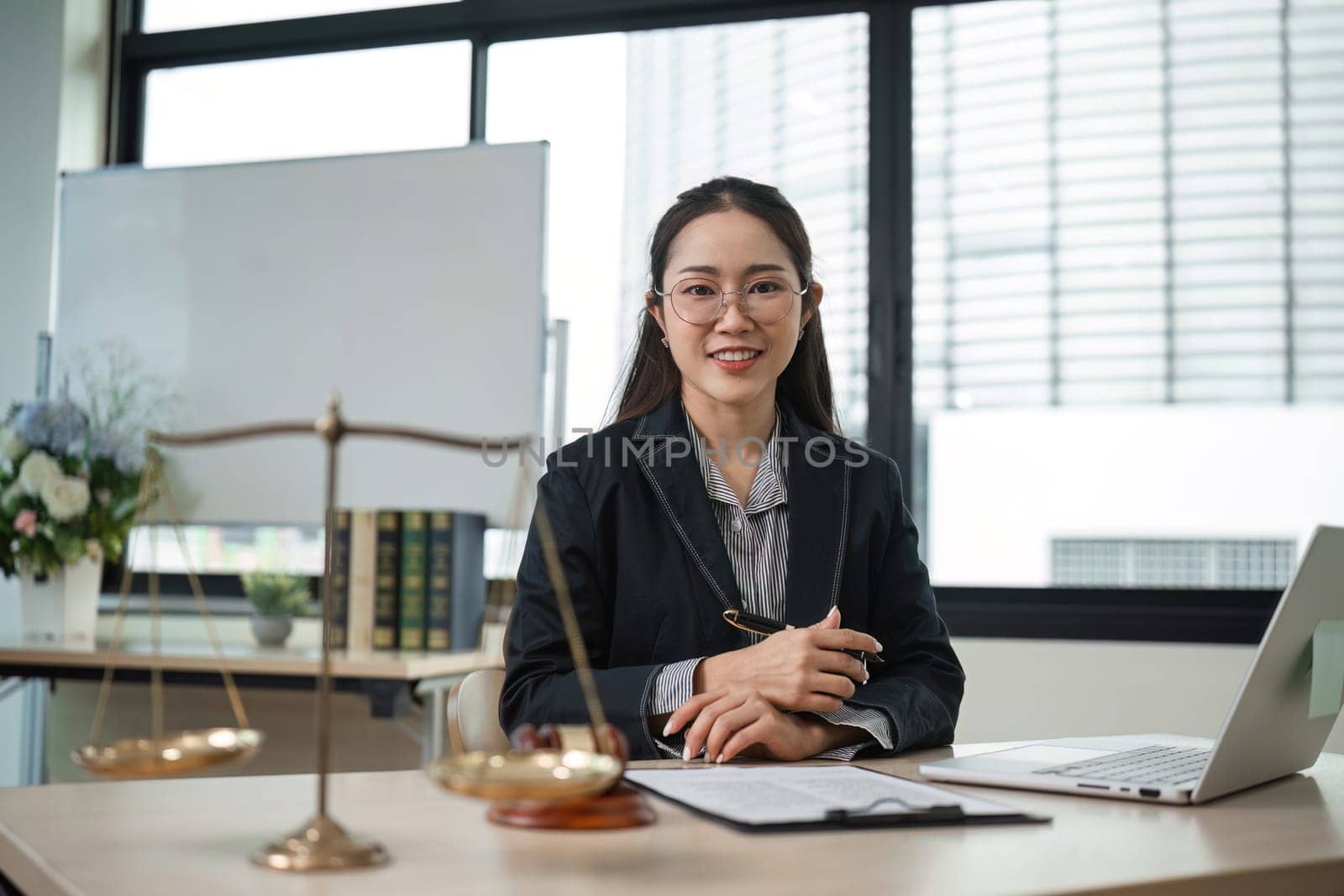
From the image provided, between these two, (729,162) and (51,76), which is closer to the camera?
(729,162)

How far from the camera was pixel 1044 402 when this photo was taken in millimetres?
3244

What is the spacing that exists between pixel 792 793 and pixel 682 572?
2.01 ft

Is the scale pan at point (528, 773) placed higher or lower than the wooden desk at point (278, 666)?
higher

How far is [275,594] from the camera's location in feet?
10.2

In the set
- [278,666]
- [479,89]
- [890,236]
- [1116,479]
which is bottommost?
[278,666]

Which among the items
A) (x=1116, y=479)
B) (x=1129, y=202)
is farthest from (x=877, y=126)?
(x=1116, y=479)

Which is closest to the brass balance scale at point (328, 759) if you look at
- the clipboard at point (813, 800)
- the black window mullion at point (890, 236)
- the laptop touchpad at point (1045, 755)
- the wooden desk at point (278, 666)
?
the clipboard at point (813, 800)

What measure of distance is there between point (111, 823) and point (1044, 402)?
9.01 feet

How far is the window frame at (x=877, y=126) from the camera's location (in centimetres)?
309

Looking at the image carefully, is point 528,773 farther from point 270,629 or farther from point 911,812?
point 270,629

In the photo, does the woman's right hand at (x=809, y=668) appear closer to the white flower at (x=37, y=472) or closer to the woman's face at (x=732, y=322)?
the woman's face at (x=732, y=322)

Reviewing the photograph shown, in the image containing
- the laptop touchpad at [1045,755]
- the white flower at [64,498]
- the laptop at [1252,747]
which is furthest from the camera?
the white flower at [64,498]

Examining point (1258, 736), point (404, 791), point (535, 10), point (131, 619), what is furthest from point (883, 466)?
point (131, 619)

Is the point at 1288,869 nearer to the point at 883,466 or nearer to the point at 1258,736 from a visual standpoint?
the point at 1258,736
